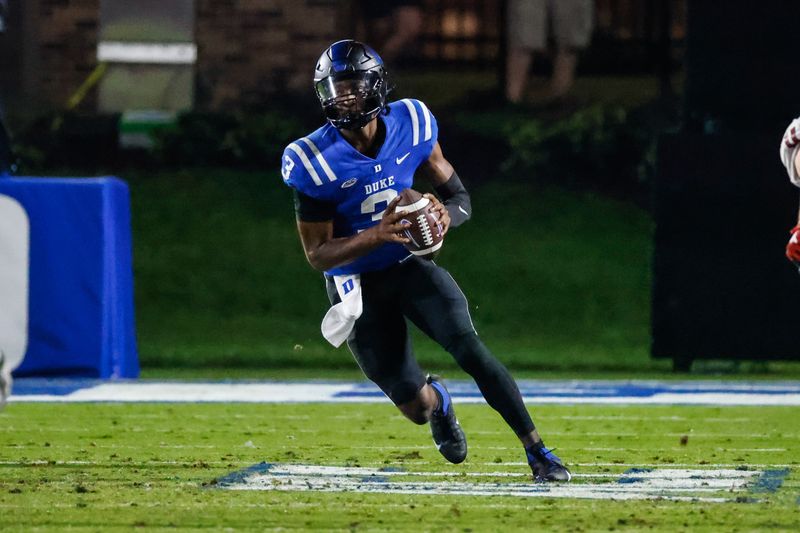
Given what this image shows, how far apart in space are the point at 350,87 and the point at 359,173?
307 mm

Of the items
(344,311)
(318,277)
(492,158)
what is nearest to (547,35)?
(492,158)

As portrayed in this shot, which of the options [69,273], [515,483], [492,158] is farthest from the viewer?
[492,158]

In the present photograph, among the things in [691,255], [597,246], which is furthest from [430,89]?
[691,255]

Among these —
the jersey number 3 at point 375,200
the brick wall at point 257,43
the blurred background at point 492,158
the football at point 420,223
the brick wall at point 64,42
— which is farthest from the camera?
the brick wall at point 64,42

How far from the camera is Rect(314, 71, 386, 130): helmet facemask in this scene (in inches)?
240

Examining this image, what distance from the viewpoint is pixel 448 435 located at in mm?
6426

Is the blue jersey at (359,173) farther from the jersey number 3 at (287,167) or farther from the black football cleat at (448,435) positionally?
the black football cleat at (448,435)

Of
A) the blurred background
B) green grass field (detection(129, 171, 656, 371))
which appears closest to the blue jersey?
the blurred background

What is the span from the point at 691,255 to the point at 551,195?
418 cm

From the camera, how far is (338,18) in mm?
16875

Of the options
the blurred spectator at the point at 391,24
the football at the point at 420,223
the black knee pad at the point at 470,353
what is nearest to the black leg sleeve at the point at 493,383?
the black knee pad at the point at 470,353

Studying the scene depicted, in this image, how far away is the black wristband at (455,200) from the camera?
20.5 feet

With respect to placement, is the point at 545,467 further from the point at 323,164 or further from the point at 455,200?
the point at 323,164

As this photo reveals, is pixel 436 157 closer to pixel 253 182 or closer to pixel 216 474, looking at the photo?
pixel 216 474
